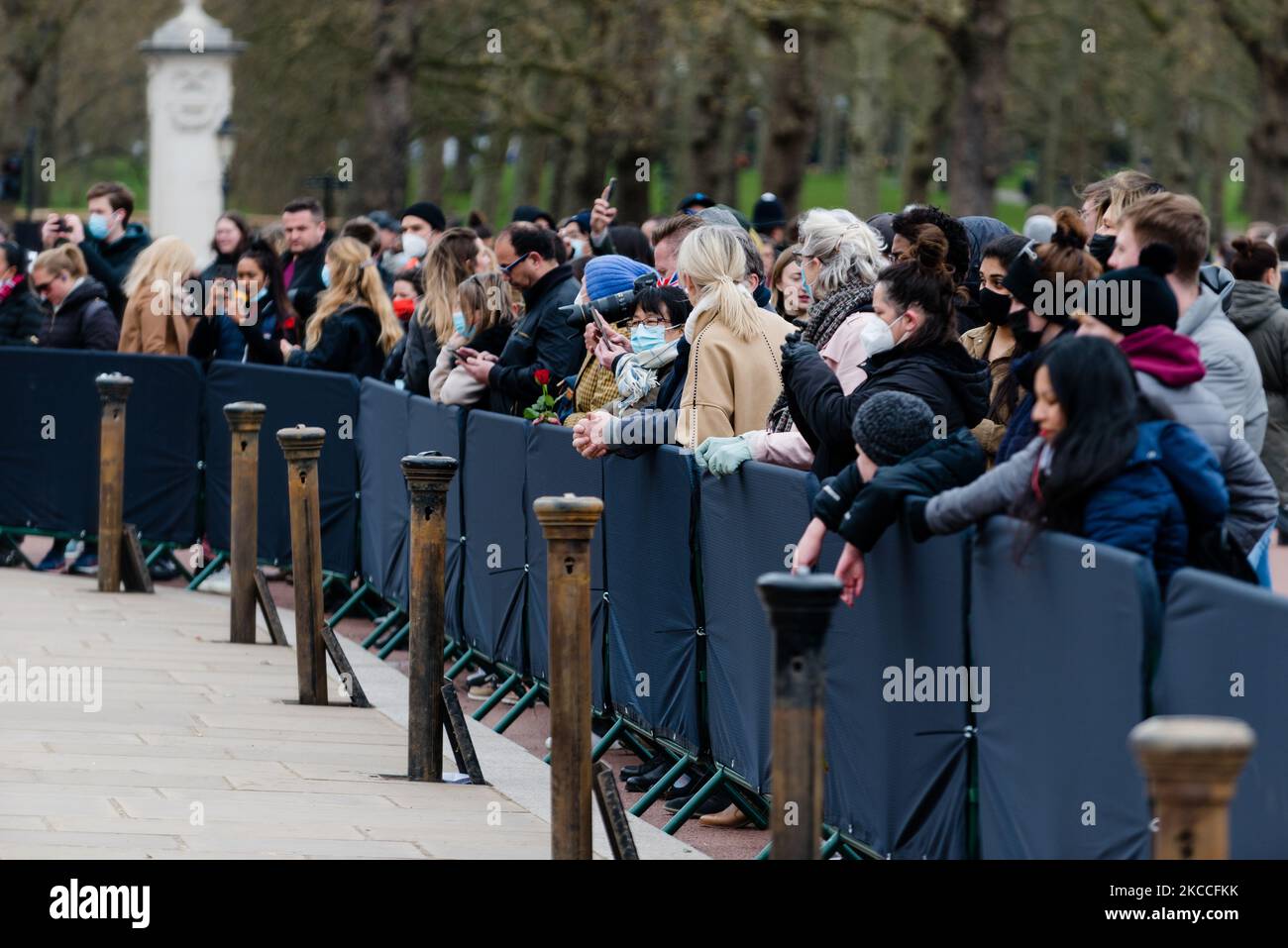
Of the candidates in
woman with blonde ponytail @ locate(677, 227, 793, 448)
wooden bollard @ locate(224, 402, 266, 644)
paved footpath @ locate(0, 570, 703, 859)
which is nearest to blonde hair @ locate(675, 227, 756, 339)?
woman with blonde ponytail @ locate(677, 227, 793, 448)

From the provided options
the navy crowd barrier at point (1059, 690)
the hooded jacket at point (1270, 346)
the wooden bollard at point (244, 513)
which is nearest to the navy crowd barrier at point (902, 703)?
the navy crowd barrier at point (1059, 690)

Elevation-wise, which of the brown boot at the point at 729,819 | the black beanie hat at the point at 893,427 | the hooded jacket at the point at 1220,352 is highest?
the hooded jacket at the point at 1220,352

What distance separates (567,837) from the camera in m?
6.90

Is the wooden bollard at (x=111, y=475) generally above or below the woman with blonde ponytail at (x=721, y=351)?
below

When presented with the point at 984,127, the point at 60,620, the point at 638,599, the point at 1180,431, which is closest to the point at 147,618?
the point at 60,620

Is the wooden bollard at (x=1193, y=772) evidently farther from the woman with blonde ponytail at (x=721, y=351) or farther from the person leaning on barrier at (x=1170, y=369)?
the woman with blonde ponytail at (x=721, y=351)

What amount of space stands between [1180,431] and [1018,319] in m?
1.20

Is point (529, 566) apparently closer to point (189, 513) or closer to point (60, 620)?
point (60, 620)

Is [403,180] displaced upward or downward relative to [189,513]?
upward

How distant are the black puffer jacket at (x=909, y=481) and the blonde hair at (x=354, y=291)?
7331mm

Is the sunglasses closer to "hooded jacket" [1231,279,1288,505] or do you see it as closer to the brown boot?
the brown boot

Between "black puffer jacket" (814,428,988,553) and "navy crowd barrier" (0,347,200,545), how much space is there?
894 cm

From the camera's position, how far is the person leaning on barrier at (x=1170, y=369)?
19.0ft

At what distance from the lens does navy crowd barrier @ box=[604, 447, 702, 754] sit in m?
8.24
